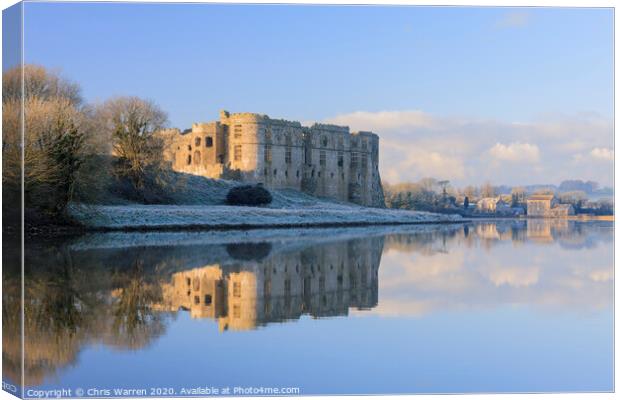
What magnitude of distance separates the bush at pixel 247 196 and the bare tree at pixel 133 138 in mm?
5003

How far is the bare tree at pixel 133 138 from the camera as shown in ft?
120

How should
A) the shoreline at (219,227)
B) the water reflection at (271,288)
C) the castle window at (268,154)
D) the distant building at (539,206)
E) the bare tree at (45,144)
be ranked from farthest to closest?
1. the castle window at (268,154)
2. the distant building at (539,206)
3. the shoreline at (219,227)
4. the water reflection at (271,288)
5. the bare tree at (45,144)

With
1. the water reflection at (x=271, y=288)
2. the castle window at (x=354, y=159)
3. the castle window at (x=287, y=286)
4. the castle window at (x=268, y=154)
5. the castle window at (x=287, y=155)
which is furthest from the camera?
the castle window at (x=354, y=159)

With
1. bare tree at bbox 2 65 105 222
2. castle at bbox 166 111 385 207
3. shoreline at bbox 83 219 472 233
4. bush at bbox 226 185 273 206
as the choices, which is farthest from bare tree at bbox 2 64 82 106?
castle at bbox 166 111 385 207

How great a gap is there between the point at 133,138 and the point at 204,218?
7.54 metres

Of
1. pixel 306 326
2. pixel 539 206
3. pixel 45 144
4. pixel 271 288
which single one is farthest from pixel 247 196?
pixel 306 326

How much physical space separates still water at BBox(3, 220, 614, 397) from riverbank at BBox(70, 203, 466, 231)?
12.3 m

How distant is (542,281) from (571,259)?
170 inches

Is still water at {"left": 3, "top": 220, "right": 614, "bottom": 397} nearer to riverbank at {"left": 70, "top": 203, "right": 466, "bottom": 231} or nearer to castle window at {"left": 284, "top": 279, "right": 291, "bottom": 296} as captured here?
castle window at {"left": 284, "top": 279, "right": 291, "bottom": 296}

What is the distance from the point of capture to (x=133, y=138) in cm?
3684

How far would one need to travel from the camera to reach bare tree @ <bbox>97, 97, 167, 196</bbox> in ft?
120

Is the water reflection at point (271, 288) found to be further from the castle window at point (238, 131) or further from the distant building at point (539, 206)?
the castle window at point (238, 131)

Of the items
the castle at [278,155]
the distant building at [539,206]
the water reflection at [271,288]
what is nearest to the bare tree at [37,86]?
the water reflection at [271,288]

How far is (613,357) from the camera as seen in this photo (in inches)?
275
